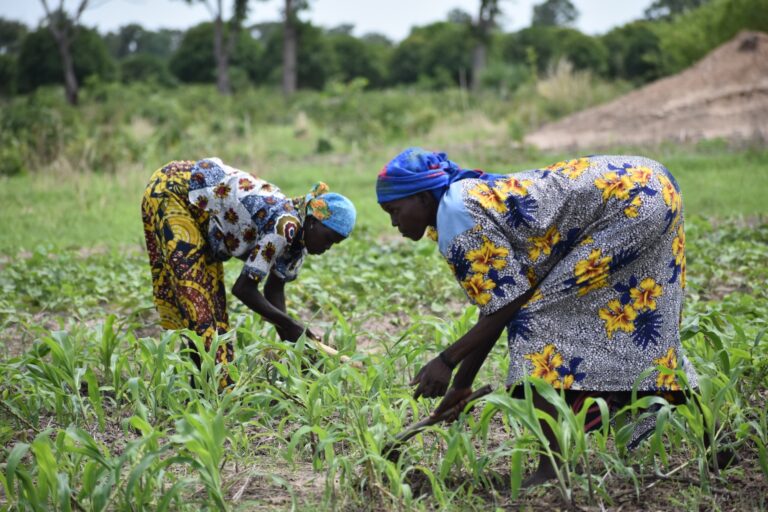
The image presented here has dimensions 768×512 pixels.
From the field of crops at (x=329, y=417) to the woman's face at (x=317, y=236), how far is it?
0.31 meters

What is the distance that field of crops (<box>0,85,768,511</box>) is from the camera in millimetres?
2729

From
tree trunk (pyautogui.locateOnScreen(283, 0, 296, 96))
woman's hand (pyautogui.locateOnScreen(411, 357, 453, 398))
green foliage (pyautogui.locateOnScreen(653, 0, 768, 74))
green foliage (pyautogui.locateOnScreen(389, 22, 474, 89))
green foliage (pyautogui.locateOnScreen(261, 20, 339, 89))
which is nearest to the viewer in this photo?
woman's hand (pyautogui.locateOnScreen(411, 357, 453, 398))

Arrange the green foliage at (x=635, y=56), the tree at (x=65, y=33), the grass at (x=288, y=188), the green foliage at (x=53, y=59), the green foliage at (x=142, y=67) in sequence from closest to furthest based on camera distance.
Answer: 1. the grass at (x=288, y=188)
2. the tree at (x=65, y=33)
3. the green foliage at (x=635, y=56)
4. the green foliage at (x=53, y=59)
5. the green foliage at (x=142, y=67)

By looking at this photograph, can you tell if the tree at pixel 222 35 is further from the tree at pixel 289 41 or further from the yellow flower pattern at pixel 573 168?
the yellow flower pattern at pixel 573 168

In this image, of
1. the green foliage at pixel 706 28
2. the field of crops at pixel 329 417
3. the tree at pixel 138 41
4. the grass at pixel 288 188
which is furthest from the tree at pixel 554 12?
the field of crops at pixel 329 417

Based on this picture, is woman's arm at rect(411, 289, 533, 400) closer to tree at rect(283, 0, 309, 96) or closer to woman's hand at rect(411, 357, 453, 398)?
woman's hand at rect(411, 357, 453, 398)

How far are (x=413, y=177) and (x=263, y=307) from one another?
1.27 metres

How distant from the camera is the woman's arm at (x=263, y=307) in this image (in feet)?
12.4

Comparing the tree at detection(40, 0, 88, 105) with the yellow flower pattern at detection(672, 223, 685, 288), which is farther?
the tree at detection(40, 0, 88, 105)

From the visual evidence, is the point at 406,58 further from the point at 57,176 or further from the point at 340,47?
the point at 57,176

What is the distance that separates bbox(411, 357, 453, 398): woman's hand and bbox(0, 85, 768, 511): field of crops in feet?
0.43

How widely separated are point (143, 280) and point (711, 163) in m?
7.15

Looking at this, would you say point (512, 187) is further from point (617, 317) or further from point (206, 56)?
point (206, 56)

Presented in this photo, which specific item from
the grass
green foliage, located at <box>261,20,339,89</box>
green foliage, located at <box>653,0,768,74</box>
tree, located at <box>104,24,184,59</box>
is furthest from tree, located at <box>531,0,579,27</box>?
the grass
